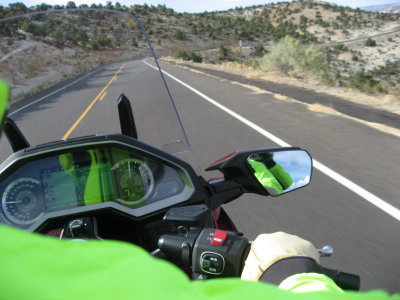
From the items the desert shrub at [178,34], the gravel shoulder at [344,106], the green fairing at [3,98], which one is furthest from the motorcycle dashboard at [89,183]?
the gravel shoulder at [344,106]

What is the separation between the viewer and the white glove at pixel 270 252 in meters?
1.26

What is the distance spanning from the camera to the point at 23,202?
213 centimetres

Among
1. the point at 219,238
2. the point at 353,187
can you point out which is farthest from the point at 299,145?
the point at 219,238

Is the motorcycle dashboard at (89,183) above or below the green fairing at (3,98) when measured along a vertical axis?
below

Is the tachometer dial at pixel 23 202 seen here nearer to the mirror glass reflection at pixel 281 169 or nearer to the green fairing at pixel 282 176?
the mirror glass reflection at pixel 281 169

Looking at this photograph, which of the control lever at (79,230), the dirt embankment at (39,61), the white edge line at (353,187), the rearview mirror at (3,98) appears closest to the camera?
the rearview mirror at (3,98)

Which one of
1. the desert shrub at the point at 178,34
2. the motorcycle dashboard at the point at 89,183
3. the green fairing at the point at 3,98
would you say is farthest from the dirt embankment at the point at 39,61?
the desert shrub at the point at 178,34

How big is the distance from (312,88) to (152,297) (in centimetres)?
1504

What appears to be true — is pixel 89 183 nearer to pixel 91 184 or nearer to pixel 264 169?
pixel 91 184

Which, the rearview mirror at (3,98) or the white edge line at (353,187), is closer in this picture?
the rearview mirror at (3,98)

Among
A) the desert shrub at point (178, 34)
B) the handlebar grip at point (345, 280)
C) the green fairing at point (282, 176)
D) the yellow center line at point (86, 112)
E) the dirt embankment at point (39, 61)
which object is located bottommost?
the yellow center line at point (86, 112)

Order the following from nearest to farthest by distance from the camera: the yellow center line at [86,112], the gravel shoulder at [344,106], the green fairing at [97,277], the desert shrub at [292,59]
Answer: the green fairing at [97,277] < the yellow center line at [86,112] < the gravel shoulder at [344,106] < the desert shrub at [292,59]

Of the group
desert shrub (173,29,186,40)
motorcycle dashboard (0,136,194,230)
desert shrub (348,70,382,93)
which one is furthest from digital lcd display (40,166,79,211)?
desert shrub (348,70,382,93)

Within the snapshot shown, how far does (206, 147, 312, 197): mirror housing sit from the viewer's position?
7.39ft
